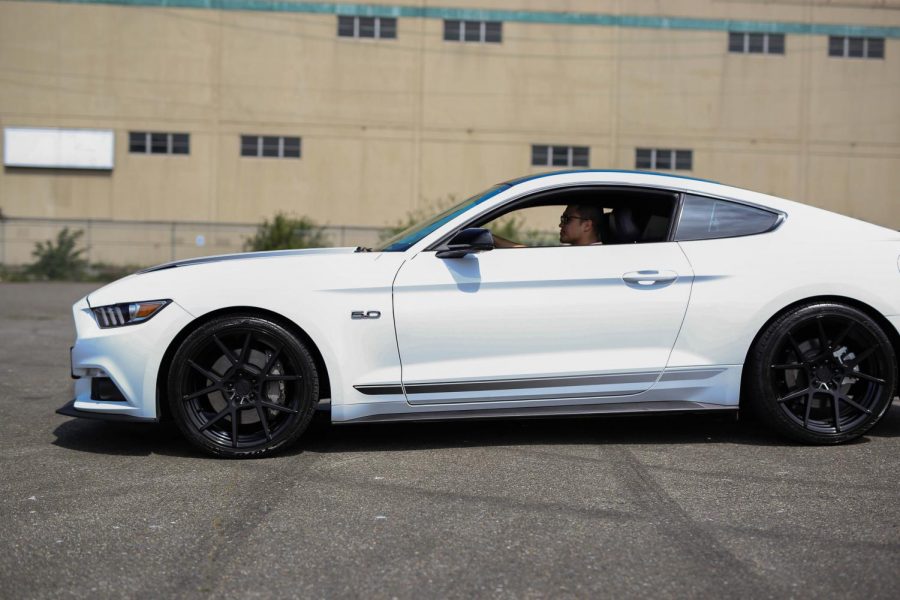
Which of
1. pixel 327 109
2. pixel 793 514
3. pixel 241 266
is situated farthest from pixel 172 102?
pixel 793 514

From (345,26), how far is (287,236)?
27.3 feet

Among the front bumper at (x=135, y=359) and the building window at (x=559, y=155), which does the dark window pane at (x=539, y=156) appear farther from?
the front bumper at (x=135, y=359)

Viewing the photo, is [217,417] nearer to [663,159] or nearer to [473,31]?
[473,31]

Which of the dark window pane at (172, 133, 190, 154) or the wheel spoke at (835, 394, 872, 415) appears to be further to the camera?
the dark window pane at (172, 133, 190, 154)

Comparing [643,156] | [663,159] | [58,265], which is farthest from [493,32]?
[58,265]

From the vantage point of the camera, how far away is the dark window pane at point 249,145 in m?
31.9

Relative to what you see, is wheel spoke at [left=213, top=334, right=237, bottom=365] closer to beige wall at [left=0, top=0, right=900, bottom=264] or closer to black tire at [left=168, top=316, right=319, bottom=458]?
black tire at [left=168, top=316, right=319, bottom=458]

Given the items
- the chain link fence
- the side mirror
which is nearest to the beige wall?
the chain link fence

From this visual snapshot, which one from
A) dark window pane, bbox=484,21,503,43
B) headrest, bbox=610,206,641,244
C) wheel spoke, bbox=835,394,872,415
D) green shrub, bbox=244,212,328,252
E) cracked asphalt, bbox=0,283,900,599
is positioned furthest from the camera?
dark window pane, bbox=484,21,503,43

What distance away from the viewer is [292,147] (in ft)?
105

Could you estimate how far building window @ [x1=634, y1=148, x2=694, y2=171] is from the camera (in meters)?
32.0

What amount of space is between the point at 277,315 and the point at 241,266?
0.35 m

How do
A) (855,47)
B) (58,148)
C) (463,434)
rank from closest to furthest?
(463,434), (58,148), (855,47)

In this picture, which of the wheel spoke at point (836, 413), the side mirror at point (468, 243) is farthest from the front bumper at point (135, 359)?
the wheel spoke at point (836, 413)
